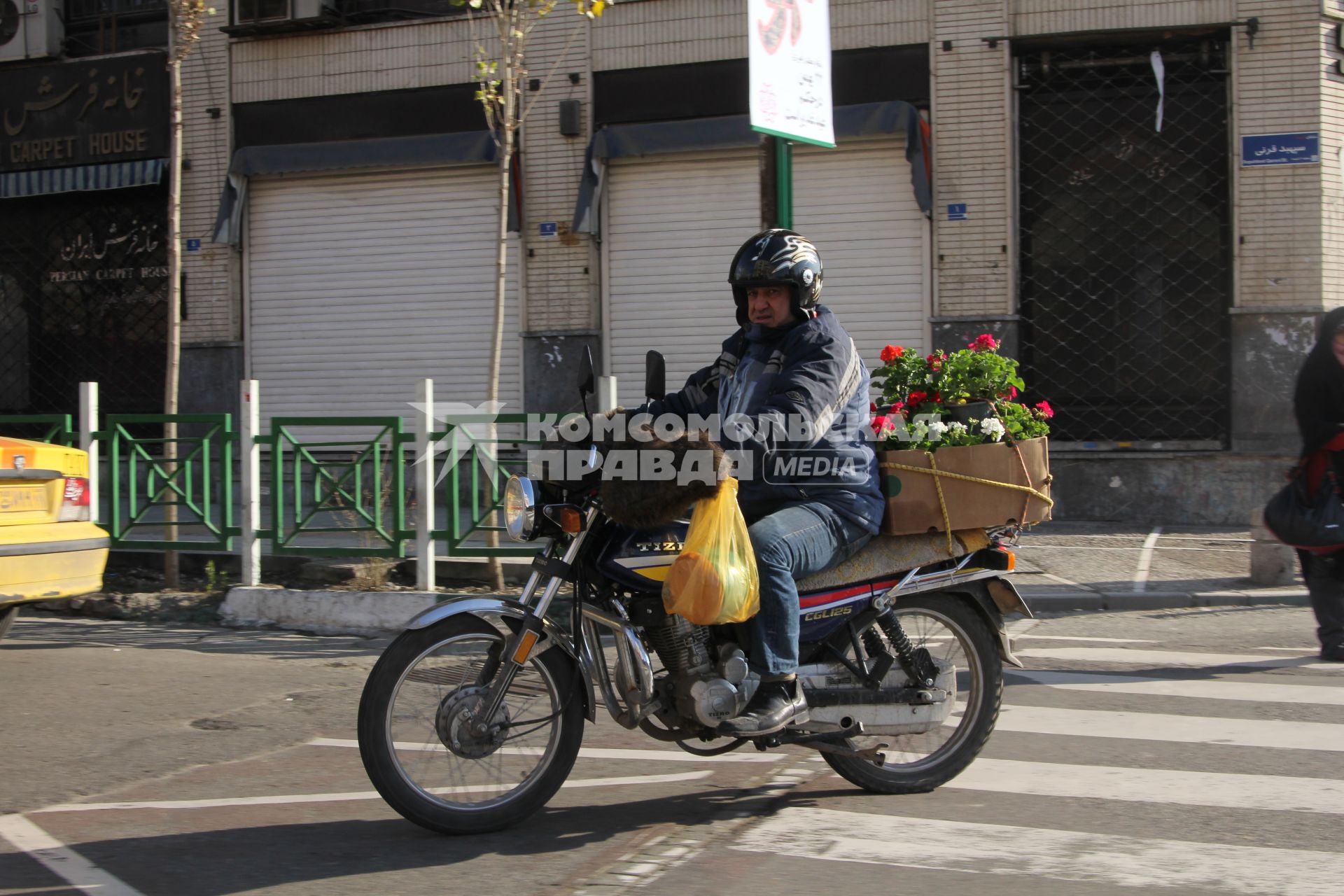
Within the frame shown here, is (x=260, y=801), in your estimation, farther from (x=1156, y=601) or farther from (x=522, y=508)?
(x=1156, y=601)

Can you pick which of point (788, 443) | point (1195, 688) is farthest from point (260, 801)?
point (1195, 688)

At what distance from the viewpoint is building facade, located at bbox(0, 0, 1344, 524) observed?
492 inches

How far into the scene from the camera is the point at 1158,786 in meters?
4.59

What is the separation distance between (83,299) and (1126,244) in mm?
12717

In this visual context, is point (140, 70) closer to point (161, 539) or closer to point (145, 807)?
point (161, 539)

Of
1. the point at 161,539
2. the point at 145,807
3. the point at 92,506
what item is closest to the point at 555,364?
the point at 161,539

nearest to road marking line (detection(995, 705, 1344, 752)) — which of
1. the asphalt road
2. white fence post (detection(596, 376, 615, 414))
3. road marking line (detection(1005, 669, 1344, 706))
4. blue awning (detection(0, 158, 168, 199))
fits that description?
the asphalt road

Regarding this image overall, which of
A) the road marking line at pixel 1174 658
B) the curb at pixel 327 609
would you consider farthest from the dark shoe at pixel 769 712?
the curb at pixel 327 609

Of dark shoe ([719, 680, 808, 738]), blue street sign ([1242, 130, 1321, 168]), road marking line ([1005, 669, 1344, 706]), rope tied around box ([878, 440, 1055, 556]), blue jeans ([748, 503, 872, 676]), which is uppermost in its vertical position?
blue street sign ([1242, 130, 1321, 168])

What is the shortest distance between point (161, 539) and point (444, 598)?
2.41 meters

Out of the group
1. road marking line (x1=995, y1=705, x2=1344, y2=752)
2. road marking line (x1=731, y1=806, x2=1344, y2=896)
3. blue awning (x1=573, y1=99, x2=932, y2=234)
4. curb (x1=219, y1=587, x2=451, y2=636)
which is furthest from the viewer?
blue awning (x1=573, y1=99, x2=932, y2=234)

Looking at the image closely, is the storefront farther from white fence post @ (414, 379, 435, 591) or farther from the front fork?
the front fork

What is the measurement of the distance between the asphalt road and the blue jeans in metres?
0.57

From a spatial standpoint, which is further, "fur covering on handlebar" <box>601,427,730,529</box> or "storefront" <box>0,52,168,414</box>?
"storefront" <box>0,52,168,414</box>
